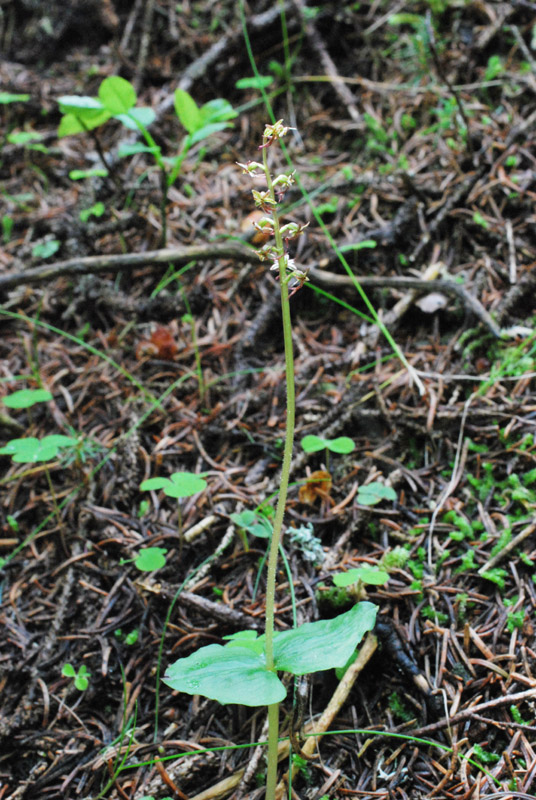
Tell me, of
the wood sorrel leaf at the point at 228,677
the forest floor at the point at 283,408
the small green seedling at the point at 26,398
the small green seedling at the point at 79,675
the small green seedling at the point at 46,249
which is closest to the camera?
the wood sorrel leaf at the point at 228,677

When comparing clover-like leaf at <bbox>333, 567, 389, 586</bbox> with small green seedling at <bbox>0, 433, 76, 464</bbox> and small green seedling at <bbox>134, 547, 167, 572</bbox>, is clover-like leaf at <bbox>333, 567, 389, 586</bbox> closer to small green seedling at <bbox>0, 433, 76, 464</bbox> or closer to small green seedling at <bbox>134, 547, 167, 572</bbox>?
small green seedling at <bbox>134, 547, 167, 572</bbox>

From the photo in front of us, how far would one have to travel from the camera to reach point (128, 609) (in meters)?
2.15

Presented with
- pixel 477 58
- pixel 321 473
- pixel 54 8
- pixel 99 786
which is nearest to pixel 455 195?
pixel 477 58

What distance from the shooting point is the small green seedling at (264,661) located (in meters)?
1.35

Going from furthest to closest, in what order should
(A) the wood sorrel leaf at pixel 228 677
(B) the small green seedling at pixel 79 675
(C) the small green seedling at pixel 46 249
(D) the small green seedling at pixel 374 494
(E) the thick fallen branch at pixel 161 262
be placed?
1. (C) the small green seedling at pixel 46 249
2. (E) the thick fallen branch at pixel 161 262
3. (D) the small green seedling at pixel 374 494
4. (B) the small green seedling at pixel 79 675
5. (A) the wood sorrel leaf at pixel 228 677

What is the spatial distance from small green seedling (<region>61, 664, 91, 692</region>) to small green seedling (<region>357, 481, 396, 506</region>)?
3.99 ft

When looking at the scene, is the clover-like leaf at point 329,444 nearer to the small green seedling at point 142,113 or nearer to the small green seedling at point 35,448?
the small green seedling at point 35,448

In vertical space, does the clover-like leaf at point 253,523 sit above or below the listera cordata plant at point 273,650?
below

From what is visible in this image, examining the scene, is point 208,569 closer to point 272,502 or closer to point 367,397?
point 272,502

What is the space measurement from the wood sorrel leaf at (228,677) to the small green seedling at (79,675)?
27.6 inches

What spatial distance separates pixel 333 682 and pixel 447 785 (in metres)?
0.45

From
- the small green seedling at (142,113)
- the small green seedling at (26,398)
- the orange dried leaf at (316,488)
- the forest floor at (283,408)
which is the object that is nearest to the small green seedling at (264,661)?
the forest floor at (283,408)

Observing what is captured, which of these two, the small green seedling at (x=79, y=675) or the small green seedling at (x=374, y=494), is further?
the small green seedling at (x=374, y=494)

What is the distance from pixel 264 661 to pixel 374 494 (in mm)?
908
